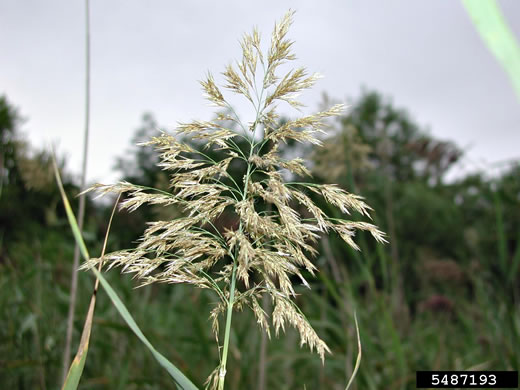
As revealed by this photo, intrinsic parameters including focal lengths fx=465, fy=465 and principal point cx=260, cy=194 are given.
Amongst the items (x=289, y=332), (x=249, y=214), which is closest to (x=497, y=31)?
(x=249, y=214)

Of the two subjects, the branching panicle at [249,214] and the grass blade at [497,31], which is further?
the branching panicle at [249,214]

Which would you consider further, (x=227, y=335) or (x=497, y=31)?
(x=227, y=335)

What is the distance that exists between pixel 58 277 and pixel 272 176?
10.1ft

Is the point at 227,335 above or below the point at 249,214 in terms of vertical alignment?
below

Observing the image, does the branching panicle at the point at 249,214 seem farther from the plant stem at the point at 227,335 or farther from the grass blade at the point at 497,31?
the grass blade at the point at 497,31

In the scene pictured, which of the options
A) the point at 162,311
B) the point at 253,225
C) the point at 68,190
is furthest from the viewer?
the point at 162,311

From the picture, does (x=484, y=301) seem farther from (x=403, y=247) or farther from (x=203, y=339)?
(x=403, y=247)

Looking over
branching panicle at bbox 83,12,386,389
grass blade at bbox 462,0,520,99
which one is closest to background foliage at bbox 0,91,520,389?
branching panicle at bbox 83,12,386,389

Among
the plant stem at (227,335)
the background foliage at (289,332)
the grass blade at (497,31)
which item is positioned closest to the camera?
the grass blade at (497,31)

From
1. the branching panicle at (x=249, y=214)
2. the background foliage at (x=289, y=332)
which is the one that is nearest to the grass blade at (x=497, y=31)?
the branching panicle at (x=249, y=214)

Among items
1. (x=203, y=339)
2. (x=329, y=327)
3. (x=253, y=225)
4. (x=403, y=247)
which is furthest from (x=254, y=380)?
(x=403, y=247)

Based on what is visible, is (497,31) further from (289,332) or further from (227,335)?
(289,332)

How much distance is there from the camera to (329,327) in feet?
7.68

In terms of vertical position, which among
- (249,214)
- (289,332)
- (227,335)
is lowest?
(289,332)
